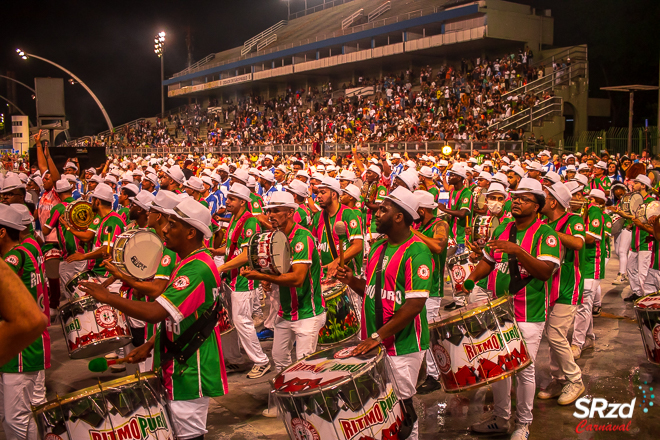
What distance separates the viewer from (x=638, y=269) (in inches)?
401

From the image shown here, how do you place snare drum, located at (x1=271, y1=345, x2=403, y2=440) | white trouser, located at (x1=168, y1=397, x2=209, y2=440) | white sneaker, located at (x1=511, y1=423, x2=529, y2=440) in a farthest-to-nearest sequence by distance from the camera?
white sneaker, located at (x1=511, y1=423, x2=529, y2=440) → white trouser, located at (x1=168, y1=397, x2=209, y2=440) → snare drum, located at (x1=271, y1=345, x2=403, y2=440)

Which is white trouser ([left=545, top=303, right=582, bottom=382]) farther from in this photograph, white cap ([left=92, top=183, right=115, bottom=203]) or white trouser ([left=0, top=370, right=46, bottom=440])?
white cap ([left=92, top=183, right=115, bottom=203])

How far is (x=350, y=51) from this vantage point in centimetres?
4234

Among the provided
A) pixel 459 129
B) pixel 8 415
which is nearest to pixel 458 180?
pixel 8 415

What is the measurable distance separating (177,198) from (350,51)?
39929mm

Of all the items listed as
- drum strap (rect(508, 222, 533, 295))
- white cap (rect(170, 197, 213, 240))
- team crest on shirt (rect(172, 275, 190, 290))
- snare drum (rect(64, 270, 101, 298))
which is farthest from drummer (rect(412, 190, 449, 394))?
snare drum (rect(64, 270, 101, 298))

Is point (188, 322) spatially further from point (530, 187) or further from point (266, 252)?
point (530, 187)

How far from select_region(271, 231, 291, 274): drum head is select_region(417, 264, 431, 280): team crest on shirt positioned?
4.28ft

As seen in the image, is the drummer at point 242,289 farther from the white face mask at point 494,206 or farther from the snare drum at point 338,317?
the white face mask at point 494,206

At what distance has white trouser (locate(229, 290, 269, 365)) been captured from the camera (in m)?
7.06

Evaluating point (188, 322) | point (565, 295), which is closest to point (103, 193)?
point (188, 322)

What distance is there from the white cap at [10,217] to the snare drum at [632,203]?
8.20 meters

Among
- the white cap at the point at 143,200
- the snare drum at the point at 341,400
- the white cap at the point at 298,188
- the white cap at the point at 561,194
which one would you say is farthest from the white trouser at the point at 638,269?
the white cap at the point at 143,200

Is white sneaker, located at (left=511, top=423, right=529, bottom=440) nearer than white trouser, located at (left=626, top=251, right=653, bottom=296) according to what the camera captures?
Yes
